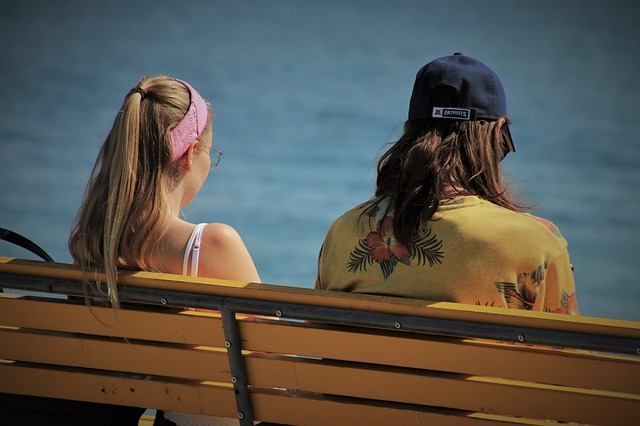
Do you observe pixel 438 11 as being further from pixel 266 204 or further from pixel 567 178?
pixel 266 204

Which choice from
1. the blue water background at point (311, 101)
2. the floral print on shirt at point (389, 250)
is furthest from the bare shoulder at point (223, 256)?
the blue water background at point (311, 101)

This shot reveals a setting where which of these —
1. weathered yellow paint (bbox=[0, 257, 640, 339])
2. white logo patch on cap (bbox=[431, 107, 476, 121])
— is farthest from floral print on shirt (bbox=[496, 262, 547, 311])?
white logo patch on cap (bbox=[431, 107, 476, 121])

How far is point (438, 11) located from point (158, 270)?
10.7m

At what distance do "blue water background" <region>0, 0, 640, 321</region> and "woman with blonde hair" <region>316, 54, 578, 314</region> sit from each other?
3.56 meters

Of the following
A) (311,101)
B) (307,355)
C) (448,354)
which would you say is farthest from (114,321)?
(311,101)

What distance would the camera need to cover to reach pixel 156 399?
2.21m

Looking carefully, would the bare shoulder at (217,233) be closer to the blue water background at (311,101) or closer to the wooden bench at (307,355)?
the wooden bench at (307,355)

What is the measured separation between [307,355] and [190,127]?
0.83m

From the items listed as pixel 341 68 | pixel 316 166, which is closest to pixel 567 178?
pixel 316 166

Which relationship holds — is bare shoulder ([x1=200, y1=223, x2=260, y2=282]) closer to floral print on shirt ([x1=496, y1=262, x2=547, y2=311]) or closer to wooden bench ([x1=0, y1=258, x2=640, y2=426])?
wooden bench ([x1=0, y1=258, x2=640, y2=426])

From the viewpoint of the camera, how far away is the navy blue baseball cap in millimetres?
2355

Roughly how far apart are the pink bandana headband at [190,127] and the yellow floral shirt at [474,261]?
62 cm

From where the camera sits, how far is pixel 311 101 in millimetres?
10578

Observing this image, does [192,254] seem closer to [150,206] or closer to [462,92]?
[150,206]
